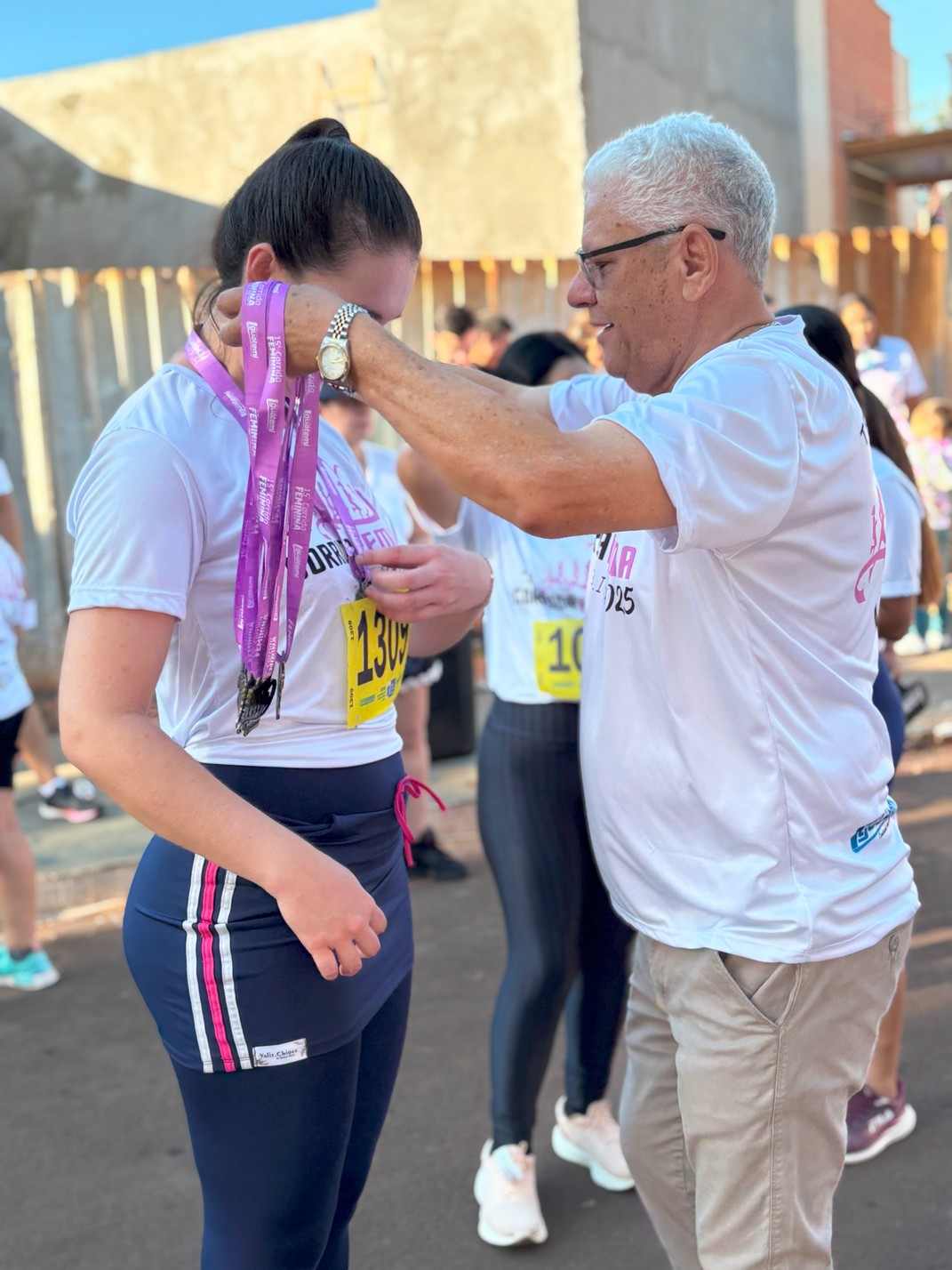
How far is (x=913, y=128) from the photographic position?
15688mm

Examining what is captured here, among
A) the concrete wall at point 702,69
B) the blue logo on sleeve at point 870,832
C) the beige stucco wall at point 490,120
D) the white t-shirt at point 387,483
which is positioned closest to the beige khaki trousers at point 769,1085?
the blue logo on sleeve at point 870,832

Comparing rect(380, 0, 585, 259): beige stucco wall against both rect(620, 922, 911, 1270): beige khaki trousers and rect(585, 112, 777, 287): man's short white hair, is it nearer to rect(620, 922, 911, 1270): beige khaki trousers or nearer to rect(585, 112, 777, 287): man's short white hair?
rect(585, 112, 777, 287): man's short white hair

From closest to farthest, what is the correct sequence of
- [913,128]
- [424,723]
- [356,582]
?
1. [356,582]
2. [424,723]
3. [913,128]

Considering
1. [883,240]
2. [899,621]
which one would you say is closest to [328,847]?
[899,621]

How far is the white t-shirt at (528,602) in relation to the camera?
9.62ft

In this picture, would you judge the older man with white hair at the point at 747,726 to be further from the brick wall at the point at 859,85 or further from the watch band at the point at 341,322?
the brick wall at the point at 859,85

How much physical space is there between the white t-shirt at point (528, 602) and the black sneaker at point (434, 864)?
2146 millimetres

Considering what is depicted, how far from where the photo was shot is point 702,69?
39.4ft

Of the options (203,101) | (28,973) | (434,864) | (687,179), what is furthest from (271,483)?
(203,101)

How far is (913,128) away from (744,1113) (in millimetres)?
16504

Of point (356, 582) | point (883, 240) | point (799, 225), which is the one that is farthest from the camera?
point (799, 225)

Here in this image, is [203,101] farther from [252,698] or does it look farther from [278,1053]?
[278,1053]

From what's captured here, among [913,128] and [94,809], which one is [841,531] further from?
[913,128]

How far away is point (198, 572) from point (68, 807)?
457 centimetres
